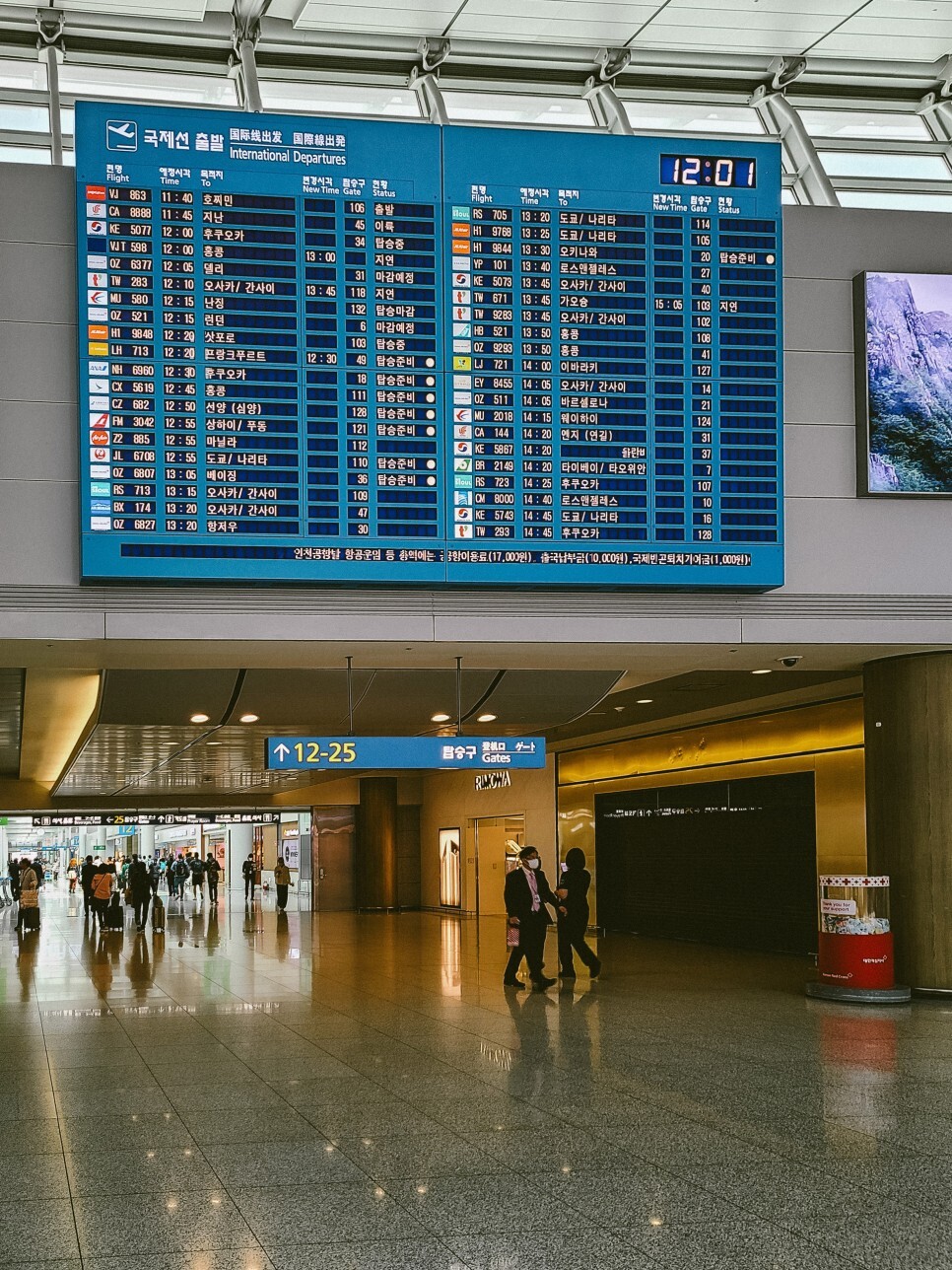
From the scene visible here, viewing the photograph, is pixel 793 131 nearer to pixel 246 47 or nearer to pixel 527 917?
pixel 246 47

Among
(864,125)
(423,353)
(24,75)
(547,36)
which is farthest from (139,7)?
(864,125)

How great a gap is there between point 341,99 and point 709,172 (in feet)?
18.2

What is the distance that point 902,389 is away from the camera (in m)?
14.1

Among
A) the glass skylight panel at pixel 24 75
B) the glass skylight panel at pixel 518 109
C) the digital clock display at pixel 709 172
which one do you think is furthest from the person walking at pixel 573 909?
the glass skylight panel at pixel 24 75

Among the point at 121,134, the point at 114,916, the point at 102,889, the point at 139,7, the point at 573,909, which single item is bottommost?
the point at 114,916

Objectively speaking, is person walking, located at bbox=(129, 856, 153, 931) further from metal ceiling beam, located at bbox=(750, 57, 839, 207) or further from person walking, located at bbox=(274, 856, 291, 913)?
metal ceiling beam, located at bbox=(750, 57, 839, 207)

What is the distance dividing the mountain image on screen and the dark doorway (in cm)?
771

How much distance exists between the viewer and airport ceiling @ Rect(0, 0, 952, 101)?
15391 millimetres

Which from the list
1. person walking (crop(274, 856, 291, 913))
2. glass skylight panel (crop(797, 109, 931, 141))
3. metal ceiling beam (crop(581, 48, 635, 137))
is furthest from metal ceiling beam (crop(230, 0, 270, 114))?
person walking (crop(274, 856, 291, 913))

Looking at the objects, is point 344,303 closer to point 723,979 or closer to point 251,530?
point 251,530

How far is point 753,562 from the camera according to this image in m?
13.3

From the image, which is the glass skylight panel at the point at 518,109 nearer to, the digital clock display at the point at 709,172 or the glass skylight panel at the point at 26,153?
the digital clock display at the point at 709,172

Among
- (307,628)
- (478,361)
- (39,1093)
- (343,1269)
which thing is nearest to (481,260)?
(478,361)

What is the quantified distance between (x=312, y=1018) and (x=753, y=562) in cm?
643
